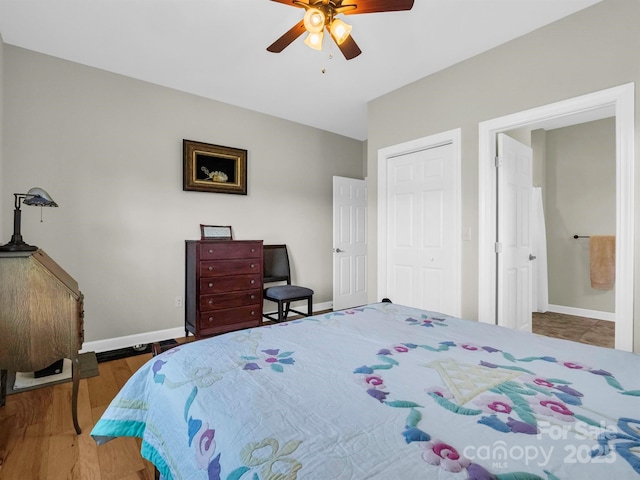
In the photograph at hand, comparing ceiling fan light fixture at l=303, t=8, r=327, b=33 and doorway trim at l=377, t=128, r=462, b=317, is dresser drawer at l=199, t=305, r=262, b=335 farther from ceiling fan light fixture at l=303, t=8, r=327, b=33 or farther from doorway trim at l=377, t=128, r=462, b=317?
ceiling fan light fixture at l=303, t=8, r=327, b=33

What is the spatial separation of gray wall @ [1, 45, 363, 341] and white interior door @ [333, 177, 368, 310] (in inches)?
39.9

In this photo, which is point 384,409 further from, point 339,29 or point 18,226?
point 18,226

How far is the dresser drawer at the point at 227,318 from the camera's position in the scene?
3.26 m

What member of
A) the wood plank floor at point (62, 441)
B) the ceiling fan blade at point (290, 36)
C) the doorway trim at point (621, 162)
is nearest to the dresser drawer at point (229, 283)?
the wood plank floor at point (62, 441)

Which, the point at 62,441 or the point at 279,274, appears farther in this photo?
the point at 279,274

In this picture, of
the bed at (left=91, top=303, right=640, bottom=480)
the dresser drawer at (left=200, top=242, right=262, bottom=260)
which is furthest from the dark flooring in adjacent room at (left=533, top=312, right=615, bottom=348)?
the dresser drawer at (left=200, top=242, right=262, bottom=260)

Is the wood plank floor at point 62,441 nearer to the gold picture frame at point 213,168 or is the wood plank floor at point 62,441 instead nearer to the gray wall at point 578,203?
the gold picture frame at point 213,168

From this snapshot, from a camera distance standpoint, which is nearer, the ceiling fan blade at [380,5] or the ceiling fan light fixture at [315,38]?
the ceiling fan blade at [380,5]

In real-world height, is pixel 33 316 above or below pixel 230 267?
below

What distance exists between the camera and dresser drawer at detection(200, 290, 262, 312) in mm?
3271

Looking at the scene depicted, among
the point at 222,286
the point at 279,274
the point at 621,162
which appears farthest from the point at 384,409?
the point at 279,274

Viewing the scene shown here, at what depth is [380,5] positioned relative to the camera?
1.79 metres

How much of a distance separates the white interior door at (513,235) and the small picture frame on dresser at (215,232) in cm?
278

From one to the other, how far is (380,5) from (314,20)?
0.37 meters
